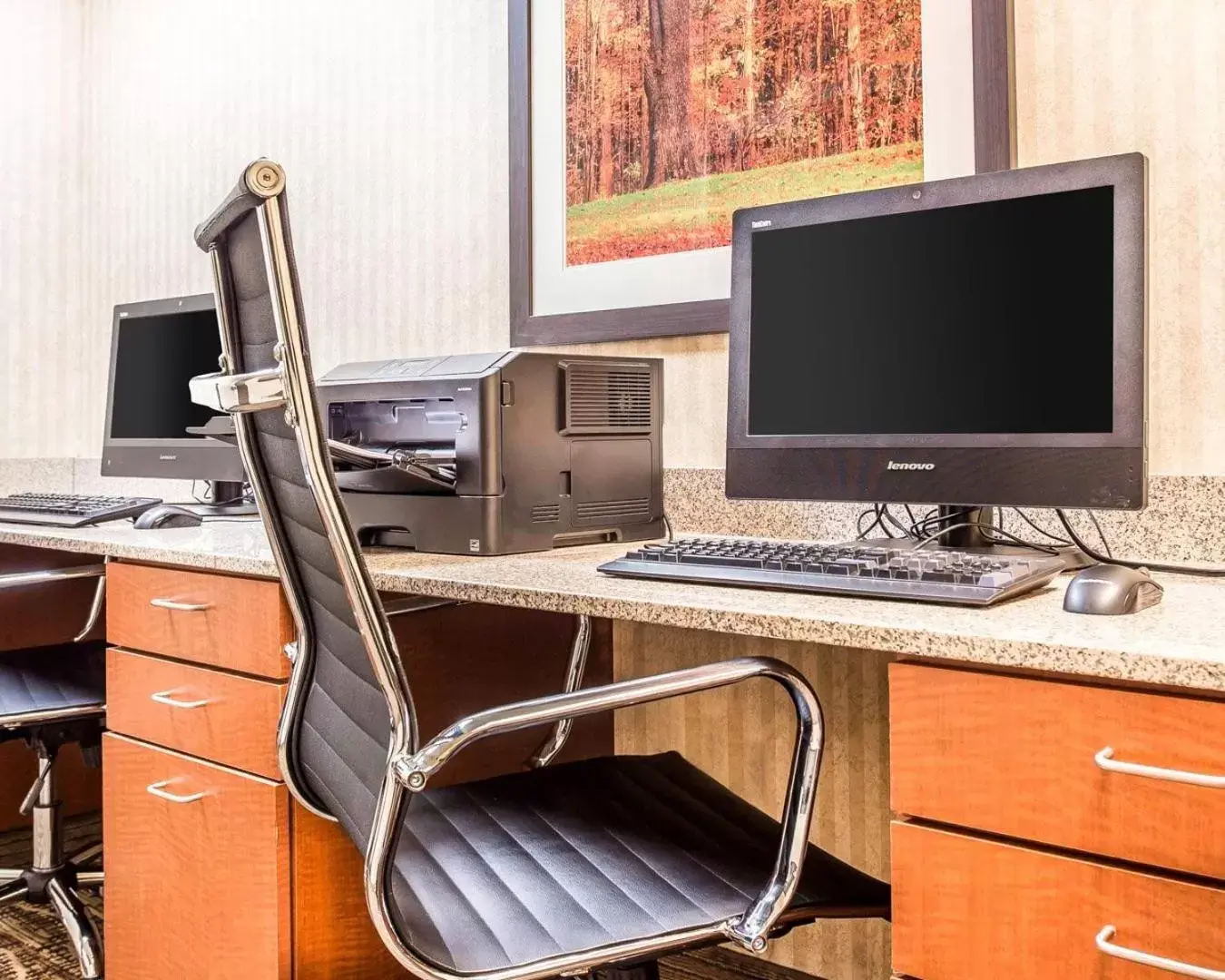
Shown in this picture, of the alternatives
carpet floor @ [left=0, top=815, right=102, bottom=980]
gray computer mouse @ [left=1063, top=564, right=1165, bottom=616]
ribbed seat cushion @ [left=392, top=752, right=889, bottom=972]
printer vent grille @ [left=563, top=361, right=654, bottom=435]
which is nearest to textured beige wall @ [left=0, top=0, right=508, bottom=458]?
printer vent grille @ [left=563, top=361, right=654, bottom=435]

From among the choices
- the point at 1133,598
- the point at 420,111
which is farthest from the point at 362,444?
the point at 1133,598

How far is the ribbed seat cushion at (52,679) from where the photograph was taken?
1.98m

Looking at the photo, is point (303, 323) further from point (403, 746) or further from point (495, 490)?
point (495, 490)

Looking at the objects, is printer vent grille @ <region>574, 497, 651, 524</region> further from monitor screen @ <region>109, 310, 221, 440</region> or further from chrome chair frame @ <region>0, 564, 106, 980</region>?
monitor screen @ <region>109, 310, 221, 440</region>

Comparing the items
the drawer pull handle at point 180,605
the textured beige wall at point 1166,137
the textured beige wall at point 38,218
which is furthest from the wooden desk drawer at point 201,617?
the textured beige wall at point 38,218

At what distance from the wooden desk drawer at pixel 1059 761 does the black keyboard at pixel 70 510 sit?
1.73m

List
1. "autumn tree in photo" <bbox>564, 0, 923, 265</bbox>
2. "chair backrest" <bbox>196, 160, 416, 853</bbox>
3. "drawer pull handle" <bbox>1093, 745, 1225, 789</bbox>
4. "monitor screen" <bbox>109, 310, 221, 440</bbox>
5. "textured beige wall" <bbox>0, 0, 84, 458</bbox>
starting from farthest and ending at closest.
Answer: "textured beige wall" <bbox>0, 0, 84, 458</bbox>
"monitor screen" <bbox>109, 310, 221, 440</bbox>
"autumn tree in photo" <bbox>564, 0, 923, 265</bbox>
"chair backrest" <bbox>196, 160, 416, 853</bbox>
"drawer pull handle" <bbox>1093, 745, 1225, 789</bbox>

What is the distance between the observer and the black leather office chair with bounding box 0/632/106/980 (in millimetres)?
1964

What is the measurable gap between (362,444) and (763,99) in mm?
918

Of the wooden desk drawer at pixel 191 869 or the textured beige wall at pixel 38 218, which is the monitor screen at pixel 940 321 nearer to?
the wooden desk drawer at pixel 191 869

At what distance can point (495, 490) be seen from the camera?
62.8 inches

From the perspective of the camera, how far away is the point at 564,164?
2.20m

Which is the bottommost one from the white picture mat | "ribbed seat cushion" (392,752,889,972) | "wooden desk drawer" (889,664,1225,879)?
"ribbed seat cushion" (392,752,889,972)

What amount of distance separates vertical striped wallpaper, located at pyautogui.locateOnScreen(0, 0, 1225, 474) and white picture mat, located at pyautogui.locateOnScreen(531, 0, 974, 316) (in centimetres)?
9
